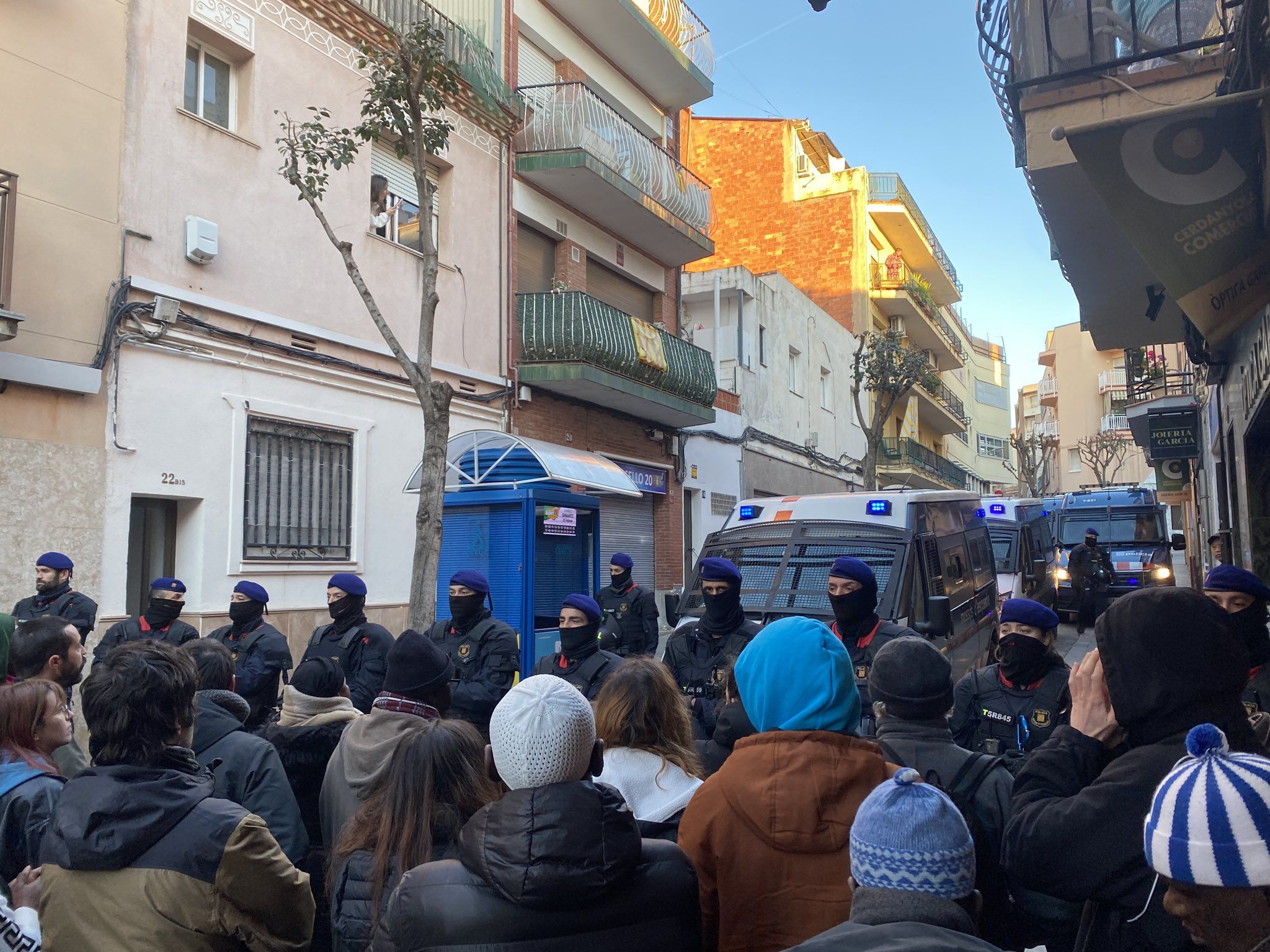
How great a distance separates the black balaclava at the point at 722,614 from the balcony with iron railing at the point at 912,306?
2744cm

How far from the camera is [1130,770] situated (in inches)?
83.1

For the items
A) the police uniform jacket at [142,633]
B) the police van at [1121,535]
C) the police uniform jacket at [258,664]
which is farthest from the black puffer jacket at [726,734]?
the police van at [1121,535]

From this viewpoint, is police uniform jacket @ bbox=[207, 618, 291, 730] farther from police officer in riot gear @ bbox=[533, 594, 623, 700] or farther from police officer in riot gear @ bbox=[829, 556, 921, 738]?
police officer in riot gear @ bbox=[829, 556, 921, 738]

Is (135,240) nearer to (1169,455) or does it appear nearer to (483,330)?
(483,330)

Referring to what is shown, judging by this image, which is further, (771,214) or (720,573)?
(771,214)

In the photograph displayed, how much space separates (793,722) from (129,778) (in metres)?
1.62

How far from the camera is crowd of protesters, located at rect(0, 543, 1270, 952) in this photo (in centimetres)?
170

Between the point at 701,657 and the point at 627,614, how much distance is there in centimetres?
390

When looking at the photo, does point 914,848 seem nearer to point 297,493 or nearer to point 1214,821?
point 1214,821

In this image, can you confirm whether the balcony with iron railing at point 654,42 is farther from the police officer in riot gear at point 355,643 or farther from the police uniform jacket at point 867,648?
the police uniform jacket at point 867,648

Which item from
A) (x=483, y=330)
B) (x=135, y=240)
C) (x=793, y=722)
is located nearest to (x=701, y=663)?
(x=793, y=722)

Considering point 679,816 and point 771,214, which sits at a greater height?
point 771,214

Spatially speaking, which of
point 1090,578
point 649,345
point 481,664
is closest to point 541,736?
point 481,664

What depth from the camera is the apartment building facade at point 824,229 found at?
30016 millimetres
